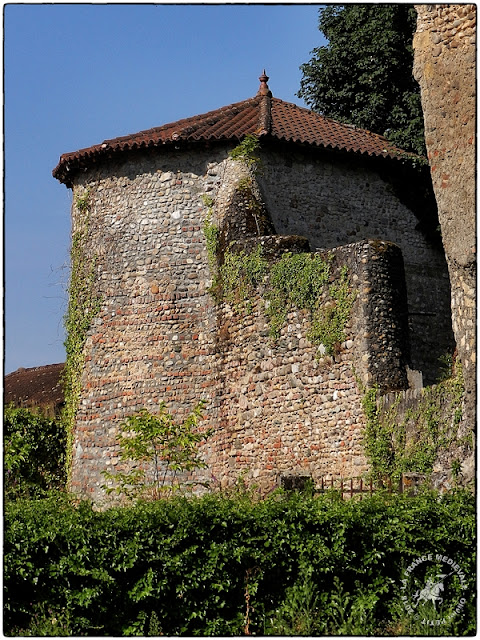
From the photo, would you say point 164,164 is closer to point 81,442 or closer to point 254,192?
point 254,192

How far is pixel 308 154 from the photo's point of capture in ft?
63.9

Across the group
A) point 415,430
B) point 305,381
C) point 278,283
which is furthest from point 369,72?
point 415,430

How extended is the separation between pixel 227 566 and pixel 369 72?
17.2 m

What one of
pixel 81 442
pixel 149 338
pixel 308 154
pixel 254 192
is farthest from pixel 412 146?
pixel 81 442

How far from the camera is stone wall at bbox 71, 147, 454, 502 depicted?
653 inches

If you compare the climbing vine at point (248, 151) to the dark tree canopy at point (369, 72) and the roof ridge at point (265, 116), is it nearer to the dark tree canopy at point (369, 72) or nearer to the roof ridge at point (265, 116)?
the roof ridge at point (265, 116)

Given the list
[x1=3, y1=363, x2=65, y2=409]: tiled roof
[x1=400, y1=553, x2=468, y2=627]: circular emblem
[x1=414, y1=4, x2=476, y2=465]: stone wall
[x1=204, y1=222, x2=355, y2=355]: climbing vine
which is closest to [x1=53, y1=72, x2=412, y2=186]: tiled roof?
[x1=204, y1=222, x2=355, y2=355]: climbing vine

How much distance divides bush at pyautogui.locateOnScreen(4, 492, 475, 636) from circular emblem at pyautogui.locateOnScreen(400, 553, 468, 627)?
0.04 meters

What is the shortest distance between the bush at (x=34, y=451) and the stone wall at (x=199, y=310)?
978 mm

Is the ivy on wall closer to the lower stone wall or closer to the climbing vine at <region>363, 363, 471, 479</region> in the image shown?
the lower stone wall

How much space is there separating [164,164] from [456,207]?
405 inches

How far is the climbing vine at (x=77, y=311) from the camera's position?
63.6 feet

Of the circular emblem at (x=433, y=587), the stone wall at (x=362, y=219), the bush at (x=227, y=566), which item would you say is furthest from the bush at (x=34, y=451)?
the circular emblem at (x=433, y=587)

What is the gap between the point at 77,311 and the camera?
1967cm
